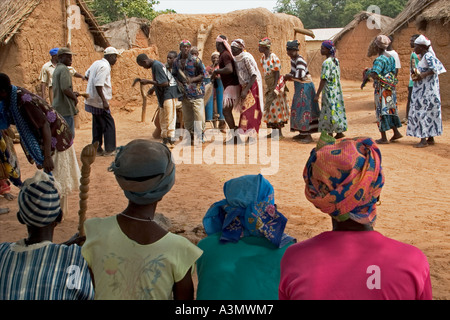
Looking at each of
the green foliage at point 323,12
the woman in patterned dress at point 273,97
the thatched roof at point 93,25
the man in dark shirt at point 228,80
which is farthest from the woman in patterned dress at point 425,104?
the green foliage at point 323,12

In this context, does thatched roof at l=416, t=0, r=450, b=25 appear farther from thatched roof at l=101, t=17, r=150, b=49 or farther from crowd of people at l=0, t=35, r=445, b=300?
thatched roof at l=101, t=17, r=150, b=49

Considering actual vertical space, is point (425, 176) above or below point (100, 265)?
below

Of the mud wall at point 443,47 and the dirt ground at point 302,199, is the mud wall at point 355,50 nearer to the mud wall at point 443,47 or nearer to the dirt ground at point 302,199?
the mud wall at point 443,47

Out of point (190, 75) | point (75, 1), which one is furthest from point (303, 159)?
point (75, 1)

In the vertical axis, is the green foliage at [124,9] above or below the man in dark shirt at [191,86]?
above

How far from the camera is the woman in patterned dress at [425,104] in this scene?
884 cm

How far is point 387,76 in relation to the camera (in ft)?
30.0

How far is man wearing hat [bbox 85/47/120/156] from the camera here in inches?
339

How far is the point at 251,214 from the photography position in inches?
95.6

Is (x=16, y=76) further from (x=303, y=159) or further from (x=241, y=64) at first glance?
(x=303, y=159)

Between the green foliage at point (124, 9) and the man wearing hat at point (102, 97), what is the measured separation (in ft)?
66.4

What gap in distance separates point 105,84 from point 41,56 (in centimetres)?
447

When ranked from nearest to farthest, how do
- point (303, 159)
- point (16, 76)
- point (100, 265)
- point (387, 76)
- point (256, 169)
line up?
point (100, 265) < point (256, 169) < point (303, 159) < point (387, 76) < point (16, 76)

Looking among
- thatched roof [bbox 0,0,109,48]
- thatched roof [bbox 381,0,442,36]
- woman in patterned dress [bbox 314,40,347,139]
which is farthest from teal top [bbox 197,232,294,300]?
thatched roof [bbox 381,0,442,36]
